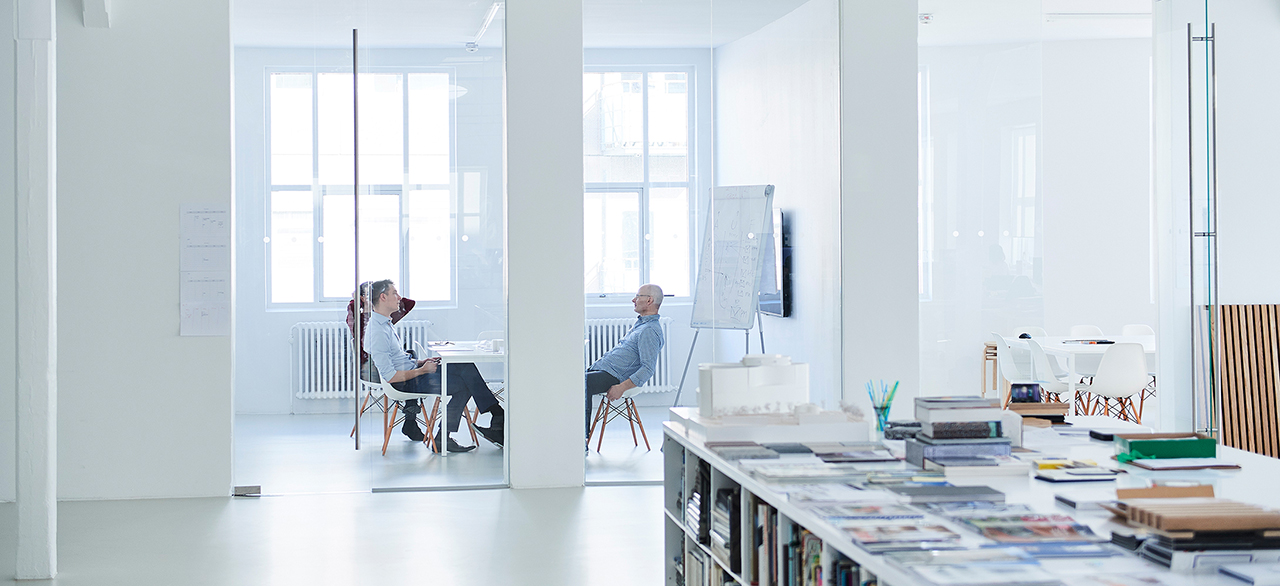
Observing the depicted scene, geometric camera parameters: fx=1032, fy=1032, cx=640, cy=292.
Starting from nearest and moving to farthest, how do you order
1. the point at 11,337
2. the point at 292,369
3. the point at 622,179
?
the point at 11,337, the point at 622,179, the point at 292,369

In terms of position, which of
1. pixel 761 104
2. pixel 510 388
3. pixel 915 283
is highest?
pixel 761 104

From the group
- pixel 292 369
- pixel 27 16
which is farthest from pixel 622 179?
pixel 27 16

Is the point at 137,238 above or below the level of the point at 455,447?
above

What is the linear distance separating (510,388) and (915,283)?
2786 mm

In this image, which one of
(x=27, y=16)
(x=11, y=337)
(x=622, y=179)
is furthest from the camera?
(x=622, y=179)

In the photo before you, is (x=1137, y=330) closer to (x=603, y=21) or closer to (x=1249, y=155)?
(x=1249, y=155)

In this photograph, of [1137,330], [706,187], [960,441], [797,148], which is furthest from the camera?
[1137,330]

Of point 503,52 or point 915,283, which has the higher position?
point 503,52

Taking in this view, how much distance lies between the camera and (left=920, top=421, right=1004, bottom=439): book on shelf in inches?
125

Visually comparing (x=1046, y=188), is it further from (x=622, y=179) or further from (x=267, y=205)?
(x=267, y=205)

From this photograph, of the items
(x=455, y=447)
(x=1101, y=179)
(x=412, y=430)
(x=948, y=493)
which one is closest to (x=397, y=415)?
(x=412, y=430)

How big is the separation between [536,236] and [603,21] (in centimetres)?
150

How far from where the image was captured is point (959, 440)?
318cm

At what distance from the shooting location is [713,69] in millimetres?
6879
